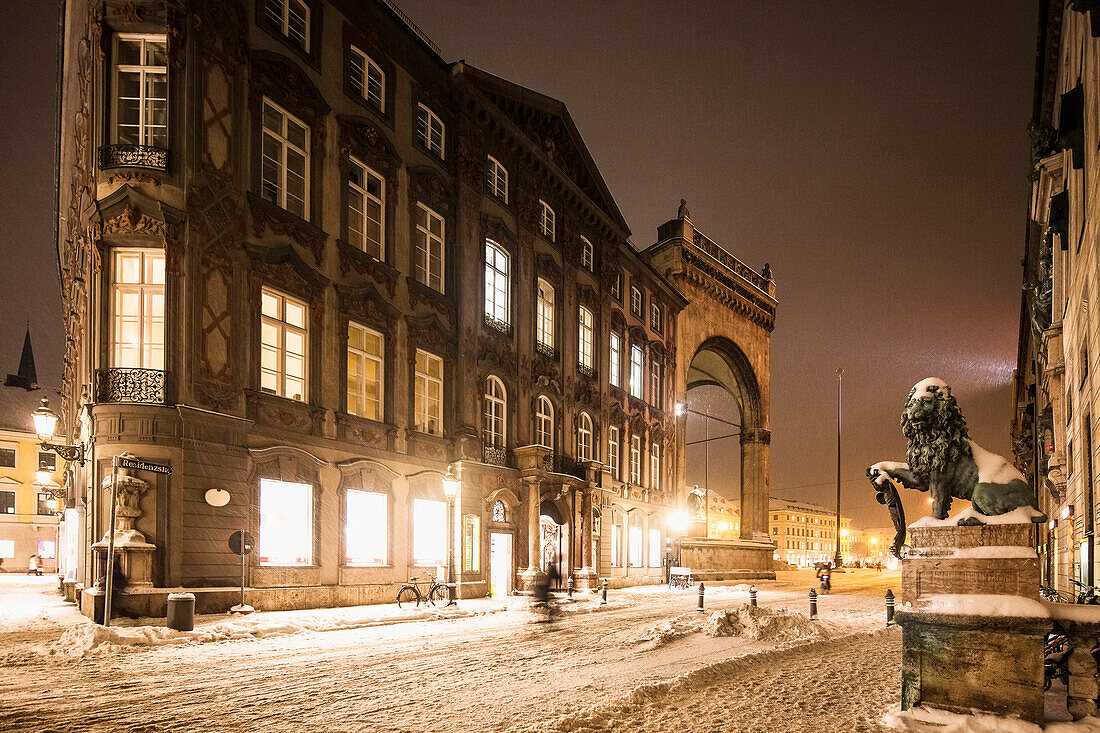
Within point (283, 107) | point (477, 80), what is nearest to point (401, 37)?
point (477, 80)

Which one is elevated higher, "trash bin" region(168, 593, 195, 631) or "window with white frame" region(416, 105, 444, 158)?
"window with white frame" region(416, 105, 444, 158)

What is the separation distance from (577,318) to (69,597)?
842 inches

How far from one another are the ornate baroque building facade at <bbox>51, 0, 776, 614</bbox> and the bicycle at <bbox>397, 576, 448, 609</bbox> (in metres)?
0.68

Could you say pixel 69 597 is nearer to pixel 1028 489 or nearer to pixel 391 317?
pixel 391 317

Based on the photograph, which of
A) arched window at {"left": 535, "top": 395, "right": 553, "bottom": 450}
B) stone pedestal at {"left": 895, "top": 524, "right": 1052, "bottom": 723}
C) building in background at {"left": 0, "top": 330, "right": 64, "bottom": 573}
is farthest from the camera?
building in background at {"left": 0, "top": 330, "right": 64, "bottom": 573}

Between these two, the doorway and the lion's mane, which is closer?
the lion's mane

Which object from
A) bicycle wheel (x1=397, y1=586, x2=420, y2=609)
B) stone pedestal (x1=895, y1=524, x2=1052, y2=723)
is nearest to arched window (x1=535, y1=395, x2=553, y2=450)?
bicycle wheel (x1=397, y1=586, x2=420, y2=609)

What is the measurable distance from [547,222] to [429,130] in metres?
8.01

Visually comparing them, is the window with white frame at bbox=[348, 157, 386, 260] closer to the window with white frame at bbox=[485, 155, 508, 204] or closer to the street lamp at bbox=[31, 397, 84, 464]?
the window with white frame at bbox=[485, 155, 508, 204]

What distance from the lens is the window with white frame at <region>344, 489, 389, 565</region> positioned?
1970 cm

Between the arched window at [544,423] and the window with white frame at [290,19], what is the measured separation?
15.6 meters

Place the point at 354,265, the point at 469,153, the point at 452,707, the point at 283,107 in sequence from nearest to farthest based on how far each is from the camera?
1. the point at 452,707
2. the point at 283,107
3. the point at 354,265
4. the point at 469,153

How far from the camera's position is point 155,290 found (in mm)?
16062

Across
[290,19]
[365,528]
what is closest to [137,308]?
[365,528]
